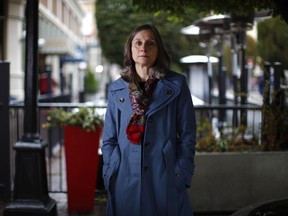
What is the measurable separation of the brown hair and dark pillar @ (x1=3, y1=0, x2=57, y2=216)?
5.87 feet

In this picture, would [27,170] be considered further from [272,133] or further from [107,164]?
[272,133]

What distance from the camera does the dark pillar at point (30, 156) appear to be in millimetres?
4613

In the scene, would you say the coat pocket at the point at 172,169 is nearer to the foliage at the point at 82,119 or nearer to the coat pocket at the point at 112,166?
the coat pocket at the point at 112,166

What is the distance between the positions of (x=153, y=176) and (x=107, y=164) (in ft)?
1.12

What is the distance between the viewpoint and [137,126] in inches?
114

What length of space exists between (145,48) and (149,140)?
63 centimetres

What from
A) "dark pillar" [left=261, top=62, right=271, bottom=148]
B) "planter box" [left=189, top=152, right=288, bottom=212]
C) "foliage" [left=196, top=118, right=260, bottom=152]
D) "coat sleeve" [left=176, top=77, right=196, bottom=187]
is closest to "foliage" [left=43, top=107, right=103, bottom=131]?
"planter box" [left=189, top=152, right=288, bottom=212]

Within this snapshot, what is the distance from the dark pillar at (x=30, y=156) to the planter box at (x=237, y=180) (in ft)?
5.65

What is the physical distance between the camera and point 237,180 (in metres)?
5.17

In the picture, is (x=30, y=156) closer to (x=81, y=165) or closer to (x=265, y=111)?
(x=81, y=165)

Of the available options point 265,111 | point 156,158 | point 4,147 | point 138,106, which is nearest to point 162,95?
point 138,106

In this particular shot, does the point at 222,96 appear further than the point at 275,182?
Yes

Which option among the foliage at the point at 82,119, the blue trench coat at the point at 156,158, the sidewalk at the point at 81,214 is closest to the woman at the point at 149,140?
the blue trench coat at the point at 156,158

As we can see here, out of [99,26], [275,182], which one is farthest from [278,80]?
[99,26]
